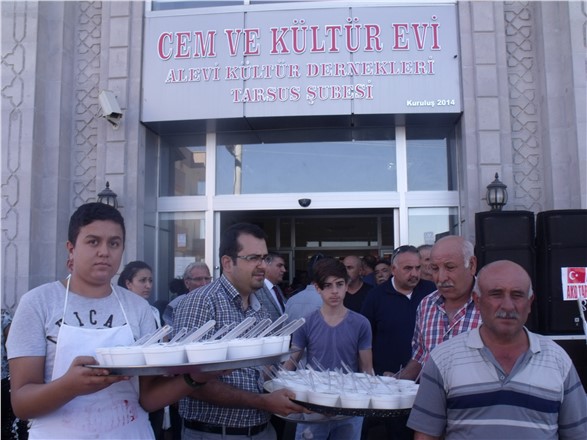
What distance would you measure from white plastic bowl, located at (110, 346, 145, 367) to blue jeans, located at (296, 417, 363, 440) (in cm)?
190

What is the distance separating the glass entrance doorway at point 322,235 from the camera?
38.0 ft

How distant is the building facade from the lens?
7.20 m

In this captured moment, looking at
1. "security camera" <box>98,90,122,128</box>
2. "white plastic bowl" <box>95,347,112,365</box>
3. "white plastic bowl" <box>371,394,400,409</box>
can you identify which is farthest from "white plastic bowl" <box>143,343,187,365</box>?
"security camera" <box>98,90,122,128</box>

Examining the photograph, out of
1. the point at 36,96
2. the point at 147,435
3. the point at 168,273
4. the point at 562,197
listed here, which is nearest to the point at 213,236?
the point at 168,273

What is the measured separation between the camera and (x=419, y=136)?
816 cm

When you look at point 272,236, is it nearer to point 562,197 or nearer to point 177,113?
point 177,113

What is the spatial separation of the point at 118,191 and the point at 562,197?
6337 millimetres

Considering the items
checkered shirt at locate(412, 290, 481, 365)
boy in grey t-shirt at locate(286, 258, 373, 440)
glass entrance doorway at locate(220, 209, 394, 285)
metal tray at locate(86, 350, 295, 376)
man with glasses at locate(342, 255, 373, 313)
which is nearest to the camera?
metal tray at locate(86, 350, 295, 376)

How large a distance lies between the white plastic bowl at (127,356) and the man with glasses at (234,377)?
0.47 meters

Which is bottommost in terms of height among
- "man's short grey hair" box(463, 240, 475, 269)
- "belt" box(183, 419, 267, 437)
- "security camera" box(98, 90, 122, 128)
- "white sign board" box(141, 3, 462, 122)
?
"belt" box(183, 419, 267, 437)

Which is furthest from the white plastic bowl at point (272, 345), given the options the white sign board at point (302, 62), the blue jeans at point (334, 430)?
the white sign board at point (302, 62)

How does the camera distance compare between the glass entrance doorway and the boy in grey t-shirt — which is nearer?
the boy in grey t-shirt

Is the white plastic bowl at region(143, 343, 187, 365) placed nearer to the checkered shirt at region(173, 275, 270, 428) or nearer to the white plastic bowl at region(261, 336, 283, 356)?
the white plastic bowl at region(261, 336, 283, 356)

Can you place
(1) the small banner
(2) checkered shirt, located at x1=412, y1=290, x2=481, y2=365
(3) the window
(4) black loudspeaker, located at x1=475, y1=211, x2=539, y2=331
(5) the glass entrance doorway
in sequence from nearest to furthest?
(2) checkered shirt, located at x1=412, y1=290, x2=481, y2=365 < (1) the small banner < (4) black loudspeaker, located at x1=475, y1=211, x2=539, y2=331 < (3) the window < (5) the glass entrance doorway
